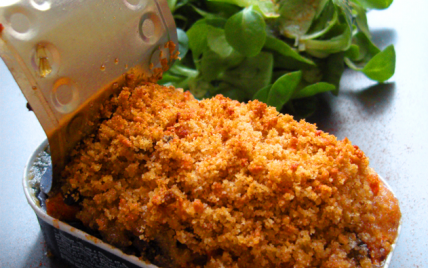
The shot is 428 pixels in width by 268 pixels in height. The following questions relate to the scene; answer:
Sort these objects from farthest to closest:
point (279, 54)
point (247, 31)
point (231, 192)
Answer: point (279, 54) < point (247, 31) < point (231, 192)

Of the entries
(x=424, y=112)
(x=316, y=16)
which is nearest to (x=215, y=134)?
(x=316, y=16)

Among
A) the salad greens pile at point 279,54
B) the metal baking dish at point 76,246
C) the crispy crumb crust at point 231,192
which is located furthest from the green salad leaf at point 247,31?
the metal baking dish at point 76,246

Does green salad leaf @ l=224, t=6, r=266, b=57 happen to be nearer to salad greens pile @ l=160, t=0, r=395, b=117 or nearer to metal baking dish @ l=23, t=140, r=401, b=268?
salad greens pile @ l=160, t=0, r=395, b=117

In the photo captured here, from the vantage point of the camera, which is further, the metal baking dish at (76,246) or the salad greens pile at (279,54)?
the salad greens pile at (279,54)

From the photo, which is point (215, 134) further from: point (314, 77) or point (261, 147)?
point (314, 77)

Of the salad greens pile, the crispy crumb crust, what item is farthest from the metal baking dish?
the salad greens pile

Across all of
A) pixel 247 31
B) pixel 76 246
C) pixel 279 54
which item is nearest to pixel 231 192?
pixel 76 246

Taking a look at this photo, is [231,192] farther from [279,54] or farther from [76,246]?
[279,54]

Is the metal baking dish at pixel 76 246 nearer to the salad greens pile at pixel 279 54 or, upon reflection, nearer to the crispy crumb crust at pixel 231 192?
the crispy crumb crust at pixel 231 192
